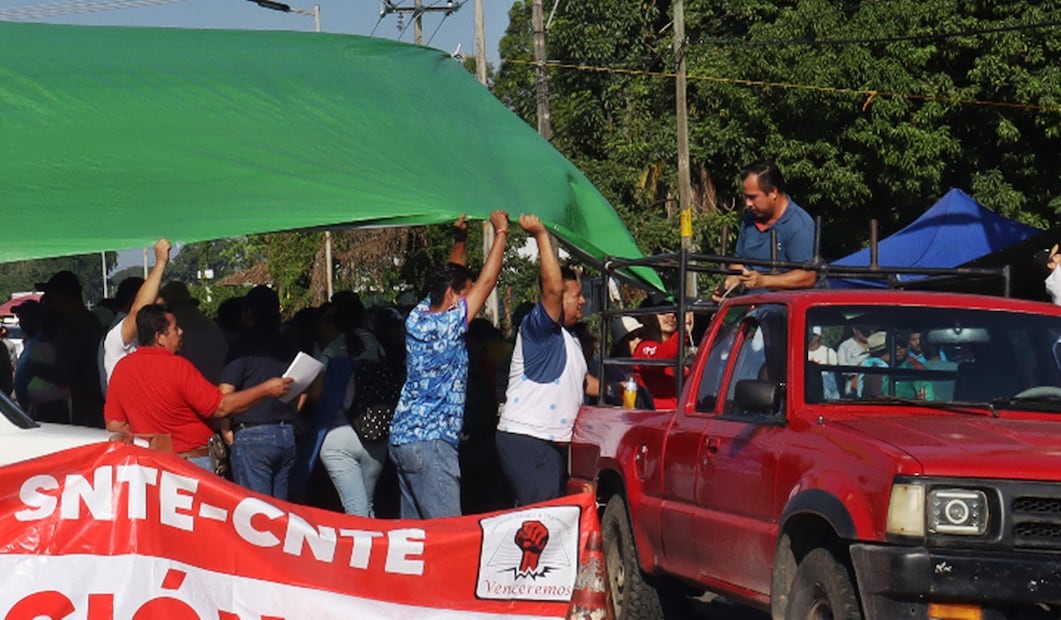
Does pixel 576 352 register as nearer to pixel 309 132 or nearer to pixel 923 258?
pixel 309 132

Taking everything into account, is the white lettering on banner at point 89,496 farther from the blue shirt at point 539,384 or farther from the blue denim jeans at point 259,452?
the blue denim jeans at point 259,452

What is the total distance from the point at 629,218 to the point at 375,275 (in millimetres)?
6964

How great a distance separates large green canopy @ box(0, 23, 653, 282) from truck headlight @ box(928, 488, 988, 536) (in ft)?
12.3

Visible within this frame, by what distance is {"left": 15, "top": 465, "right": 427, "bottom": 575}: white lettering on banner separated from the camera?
6559 millimetres

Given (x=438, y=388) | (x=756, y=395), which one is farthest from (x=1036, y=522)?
(x=438, y=388)

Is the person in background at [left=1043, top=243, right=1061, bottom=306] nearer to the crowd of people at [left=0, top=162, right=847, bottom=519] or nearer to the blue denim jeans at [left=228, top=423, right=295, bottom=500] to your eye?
the crowd of people at [left=0, top=162, right=847, bottom=519]

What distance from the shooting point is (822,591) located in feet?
21.1

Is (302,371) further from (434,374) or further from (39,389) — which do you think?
(39,389)

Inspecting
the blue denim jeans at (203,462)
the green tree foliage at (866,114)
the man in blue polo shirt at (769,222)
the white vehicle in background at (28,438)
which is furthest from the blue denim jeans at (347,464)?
the green tree foliage at (866,114)

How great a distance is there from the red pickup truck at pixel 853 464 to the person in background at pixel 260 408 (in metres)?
2.06

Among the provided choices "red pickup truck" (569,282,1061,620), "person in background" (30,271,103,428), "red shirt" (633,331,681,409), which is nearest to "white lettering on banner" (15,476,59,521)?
"red pickup truck" (569,282,1061,620)

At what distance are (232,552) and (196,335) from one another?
4991 millimetres

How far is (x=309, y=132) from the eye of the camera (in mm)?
9562

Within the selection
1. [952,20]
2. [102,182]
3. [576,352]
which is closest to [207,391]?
[102,182]
